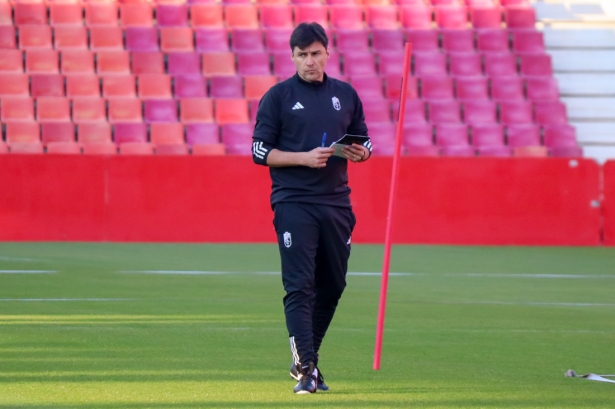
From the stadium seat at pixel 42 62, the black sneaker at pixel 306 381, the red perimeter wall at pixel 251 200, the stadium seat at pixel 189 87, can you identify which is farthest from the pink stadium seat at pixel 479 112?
the black sneaker at pixel 306 381

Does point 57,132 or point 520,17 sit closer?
point 57,132

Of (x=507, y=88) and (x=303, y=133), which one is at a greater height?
(x=507, y=88)

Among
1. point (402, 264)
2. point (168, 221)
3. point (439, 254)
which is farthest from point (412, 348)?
point (168, 221)

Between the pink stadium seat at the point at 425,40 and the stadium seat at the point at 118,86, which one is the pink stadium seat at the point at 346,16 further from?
the stadium seat at the point at 118,86

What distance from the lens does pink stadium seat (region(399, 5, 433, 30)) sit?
21.6m

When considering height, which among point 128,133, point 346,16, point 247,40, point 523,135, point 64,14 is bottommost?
point 523,135

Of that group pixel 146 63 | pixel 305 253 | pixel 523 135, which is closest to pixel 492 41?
pixel 523 135

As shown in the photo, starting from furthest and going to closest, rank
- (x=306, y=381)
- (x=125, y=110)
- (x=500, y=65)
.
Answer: (x=500, y=65), (x=125, y=110), (x=306, y=381)

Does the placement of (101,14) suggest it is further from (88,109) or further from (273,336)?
(273,336)

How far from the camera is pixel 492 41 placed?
70.3 feet

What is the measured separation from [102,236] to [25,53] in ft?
16.7

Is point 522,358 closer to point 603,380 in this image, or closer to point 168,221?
point 603,380

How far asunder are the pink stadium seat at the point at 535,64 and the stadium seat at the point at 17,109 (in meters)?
9.22

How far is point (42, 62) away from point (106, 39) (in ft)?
4.17
